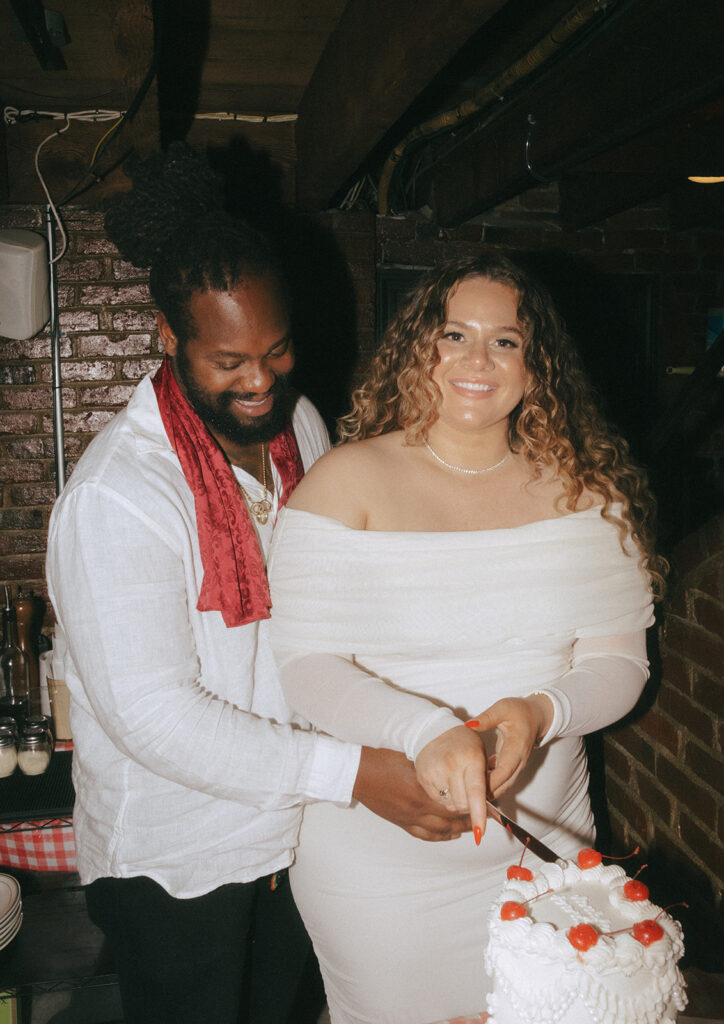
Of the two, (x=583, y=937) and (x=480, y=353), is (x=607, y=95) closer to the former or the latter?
(x=480, y=353)

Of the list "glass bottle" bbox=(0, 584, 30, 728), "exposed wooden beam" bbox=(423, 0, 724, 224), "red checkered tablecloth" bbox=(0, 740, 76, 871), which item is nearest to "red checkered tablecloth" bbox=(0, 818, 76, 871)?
"red checkered tablecloth" bbox=(0, 740, 76, 871)

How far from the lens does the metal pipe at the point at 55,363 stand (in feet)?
10.8

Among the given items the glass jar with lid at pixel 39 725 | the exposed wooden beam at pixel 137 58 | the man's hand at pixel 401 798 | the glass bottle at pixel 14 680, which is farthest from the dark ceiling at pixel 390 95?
the glass jar with lid at pixel 39 725

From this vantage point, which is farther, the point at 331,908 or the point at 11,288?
the point at 11,288

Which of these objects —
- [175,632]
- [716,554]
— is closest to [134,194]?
[175,632]

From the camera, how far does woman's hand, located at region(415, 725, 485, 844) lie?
3.74 ft

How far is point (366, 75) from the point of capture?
7.13 feet

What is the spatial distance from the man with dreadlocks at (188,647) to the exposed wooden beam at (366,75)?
60 centimetres

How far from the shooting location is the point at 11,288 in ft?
10.3

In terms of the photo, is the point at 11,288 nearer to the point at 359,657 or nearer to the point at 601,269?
the point at 359,657

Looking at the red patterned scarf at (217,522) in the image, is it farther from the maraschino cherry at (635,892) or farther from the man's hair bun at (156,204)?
the maraschino cherry at (635,892)

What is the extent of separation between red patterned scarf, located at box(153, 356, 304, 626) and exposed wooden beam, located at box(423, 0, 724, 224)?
4.99 feet

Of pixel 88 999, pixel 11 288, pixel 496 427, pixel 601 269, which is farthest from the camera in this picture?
pixel 601 269

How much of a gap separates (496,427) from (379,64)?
3.57ft
